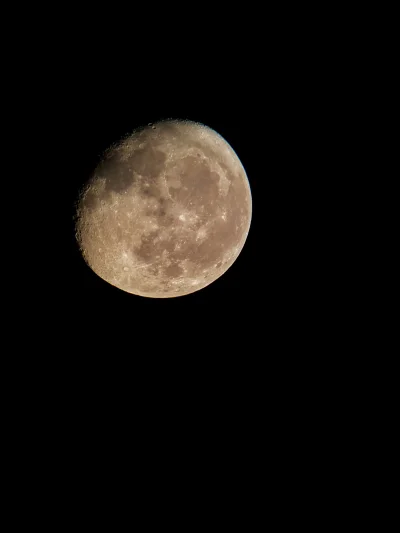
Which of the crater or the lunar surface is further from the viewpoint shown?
the crater

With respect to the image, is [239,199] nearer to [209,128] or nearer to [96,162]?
[209,128]

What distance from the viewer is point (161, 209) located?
12.1ft

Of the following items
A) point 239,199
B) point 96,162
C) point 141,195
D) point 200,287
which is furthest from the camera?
point 200,287

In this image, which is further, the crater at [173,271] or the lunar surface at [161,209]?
the crater at [173,271]

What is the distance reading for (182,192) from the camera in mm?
3682

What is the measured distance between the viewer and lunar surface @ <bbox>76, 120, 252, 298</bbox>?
3.70 m

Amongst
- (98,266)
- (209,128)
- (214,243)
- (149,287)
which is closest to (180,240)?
(214,243)

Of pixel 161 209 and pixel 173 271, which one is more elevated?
pixel 161 209

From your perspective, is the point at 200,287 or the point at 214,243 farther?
the point at 200,287

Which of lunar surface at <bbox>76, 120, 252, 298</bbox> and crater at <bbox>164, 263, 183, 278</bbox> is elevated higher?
lunar surface at <bbox>76, 120, 252, 298</bbox>

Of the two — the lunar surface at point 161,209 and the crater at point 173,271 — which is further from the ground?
the lunar surface at point 161,209

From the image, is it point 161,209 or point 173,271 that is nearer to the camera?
point 161,209

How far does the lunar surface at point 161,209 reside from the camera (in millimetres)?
3695

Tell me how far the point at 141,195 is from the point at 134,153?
0.47 meters
